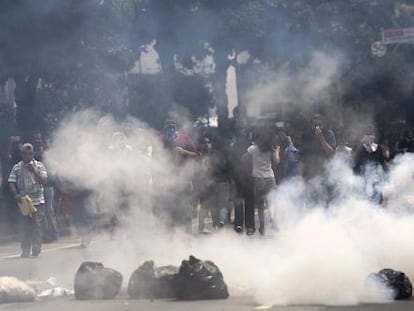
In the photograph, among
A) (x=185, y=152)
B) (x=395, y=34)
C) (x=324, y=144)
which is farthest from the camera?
(x=324, y=144)

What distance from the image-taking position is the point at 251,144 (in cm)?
1533

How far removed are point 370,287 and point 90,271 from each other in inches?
101

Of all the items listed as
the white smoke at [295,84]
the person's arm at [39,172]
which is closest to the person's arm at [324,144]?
the white smoke at [295,84]

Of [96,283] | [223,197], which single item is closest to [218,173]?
[223,197]

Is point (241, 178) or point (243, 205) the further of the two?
point (243, 205)

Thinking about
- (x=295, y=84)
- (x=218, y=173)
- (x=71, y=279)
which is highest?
(x=295, y=84)

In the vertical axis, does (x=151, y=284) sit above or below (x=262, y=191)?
below

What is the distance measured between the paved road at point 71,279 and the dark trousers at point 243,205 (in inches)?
84.6

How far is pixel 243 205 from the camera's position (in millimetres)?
15719

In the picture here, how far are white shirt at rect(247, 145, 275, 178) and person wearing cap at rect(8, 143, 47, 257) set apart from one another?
3.10m

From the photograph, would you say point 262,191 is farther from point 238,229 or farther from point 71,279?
point 71,279

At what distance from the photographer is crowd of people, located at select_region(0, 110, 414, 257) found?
13.4 meters

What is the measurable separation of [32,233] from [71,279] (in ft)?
10.2

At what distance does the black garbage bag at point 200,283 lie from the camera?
30.7ft
